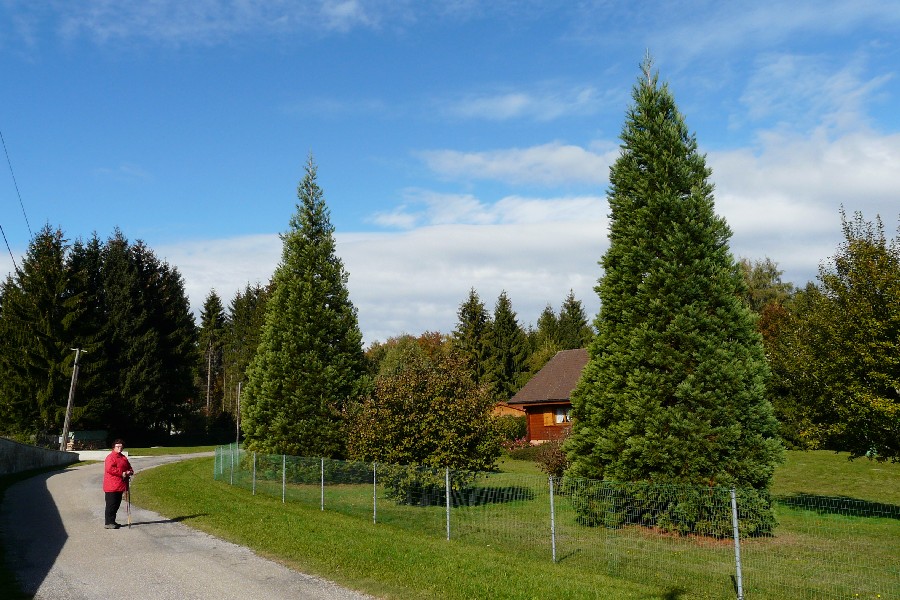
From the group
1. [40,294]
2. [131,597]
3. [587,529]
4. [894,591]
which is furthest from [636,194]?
[40,294]

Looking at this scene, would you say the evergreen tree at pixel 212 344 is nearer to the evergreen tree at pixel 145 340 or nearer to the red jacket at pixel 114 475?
the evergreen tree at pixel 145 340

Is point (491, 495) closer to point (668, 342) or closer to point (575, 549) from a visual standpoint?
point (575, 549)

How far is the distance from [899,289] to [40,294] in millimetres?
54679

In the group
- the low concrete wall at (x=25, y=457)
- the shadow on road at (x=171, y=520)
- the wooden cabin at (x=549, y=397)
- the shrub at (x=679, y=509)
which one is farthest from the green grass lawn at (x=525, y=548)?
the wooden cabin at (x=549, y=397)

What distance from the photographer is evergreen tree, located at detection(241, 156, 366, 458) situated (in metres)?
25.2

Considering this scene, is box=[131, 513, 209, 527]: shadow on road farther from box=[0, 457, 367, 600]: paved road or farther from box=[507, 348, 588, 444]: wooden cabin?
box=[507, 348, 588, 444]: wooden cabin

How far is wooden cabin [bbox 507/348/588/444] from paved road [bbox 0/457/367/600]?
104ft

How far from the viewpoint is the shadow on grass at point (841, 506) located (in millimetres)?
17156

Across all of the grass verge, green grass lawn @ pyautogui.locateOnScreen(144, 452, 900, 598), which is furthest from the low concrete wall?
green grass lawn @ pyautogui.locateOnScreen(144, 452, 900, 598)

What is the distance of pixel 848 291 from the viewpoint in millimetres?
17062

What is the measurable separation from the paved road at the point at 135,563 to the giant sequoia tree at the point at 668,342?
23.9 ft

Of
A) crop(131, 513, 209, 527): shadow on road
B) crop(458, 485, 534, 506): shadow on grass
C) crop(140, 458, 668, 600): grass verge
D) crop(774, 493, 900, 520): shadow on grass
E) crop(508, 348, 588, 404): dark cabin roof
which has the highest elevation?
crop(508, 348, 588, 404): dark cabin roof

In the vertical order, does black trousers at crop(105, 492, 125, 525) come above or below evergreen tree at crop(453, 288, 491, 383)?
below

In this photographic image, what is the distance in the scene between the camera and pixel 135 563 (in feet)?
38.1
